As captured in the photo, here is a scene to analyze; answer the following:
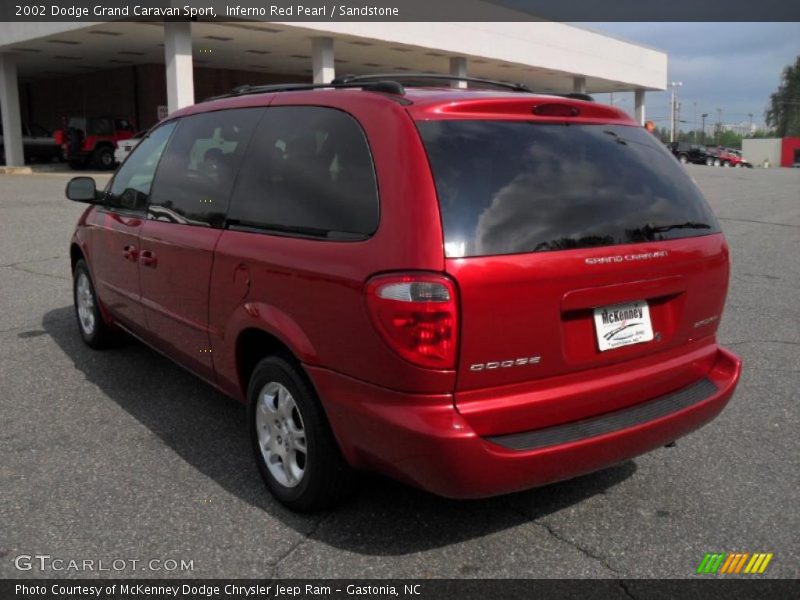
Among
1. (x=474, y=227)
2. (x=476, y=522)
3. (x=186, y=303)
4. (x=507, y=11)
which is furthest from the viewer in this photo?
(x=507, y=11)

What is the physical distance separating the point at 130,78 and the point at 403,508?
3800 cm

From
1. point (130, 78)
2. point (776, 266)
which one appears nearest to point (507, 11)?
point (130, 78)

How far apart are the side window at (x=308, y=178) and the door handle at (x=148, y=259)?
2.87 ft

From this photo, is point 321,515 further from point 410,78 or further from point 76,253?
point 76,253

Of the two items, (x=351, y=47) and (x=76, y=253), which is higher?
(x=351, y=47)

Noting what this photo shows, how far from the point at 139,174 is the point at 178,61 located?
21.2 meters

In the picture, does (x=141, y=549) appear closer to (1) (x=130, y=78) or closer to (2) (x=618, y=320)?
(2) (x=618, y=320)

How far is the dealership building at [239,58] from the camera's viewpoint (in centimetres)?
2498

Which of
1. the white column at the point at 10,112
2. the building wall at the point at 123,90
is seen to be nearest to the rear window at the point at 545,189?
the white column at the point at 10,112

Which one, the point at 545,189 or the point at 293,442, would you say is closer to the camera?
the point at 545,189

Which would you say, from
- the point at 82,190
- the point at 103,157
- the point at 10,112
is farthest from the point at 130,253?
the point at 10,112

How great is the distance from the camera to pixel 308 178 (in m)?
3.09
